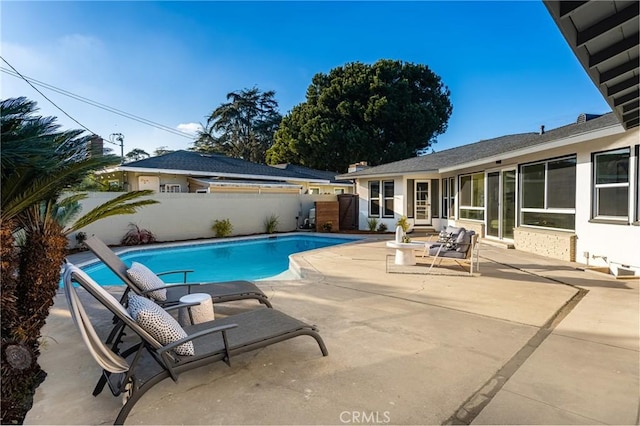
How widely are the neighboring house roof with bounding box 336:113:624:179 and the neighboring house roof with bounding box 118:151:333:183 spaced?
4823 millimetres

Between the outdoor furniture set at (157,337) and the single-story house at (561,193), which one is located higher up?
the single-story house at (561,193)

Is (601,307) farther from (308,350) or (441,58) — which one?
(441,58)

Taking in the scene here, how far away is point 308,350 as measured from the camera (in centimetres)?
374

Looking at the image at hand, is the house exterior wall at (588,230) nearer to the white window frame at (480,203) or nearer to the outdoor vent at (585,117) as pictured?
the white window frame at (480,203)

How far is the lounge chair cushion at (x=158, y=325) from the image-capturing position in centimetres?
270

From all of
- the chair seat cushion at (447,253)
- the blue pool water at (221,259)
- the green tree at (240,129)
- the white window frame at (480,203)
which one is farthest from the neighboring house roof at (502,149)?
the green tree at (240,129)

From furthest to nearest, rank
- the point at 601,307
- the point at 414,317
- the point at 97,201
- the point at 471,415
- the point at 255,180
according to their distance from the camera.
Answer: the point at 255,180, the point at 97,201, the point at 601,307, the point at 414,317, the point at 471,415

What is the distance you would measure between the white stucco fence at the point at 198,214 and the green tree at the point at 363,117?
11.2 metres

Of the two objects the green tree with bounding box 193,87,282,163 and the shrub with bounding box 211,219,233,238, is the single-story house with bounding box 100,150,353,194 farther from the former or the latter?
the green tree with bounding box 193,87,282,163

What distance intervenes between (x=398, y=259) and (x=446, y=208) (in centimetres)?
863

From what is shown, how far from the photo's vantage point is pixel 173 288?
5031 millimetres

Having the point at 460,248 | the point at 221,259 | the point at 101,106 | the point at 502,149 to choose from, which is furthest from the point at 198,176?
the point at 101,106

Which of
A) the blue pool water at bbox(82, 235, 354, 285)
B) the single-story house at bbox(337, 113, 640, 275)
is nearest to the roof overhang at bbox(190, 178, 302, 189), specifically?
the blue pool water at bbox(82, 235, 354, 285)

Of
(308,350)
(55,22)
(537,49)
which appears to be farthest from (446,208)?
(55,22)
